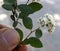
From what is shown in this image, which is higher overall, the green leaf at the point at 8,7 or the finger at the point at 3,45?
the green leaf at the point at 8,7

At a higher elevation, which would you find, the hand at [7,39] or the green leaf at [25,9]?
the green leaf at [25,9]

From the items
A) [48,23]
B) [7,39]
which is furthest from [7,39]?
[48,23]

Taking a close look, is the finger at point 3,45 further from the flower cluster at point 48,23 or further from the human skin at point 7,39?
the flower cluster at point 48,23

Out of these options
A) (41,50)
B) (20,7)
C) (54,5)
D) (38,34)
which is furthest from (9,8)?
(54,5)

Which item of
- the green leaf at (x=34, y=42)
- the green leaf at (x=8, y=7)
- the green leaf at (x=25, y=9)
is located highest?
the green leaf at (x=8, y=7)

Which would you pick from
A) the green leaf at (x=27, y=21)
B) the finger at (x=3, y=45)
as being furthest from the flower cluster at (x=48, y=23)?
the finger at (x=3, y=45)

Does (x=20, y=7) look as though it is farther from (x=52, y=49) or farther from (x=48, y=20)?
(x=52, y=49)

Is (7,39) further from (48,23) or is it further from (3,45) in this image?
(48,23)

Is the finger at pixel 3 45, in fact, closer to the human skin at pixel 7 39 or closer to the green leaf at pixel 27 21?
the human skin at pixel 7 39

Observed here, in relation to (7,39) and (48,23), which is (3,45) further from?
(48,23)


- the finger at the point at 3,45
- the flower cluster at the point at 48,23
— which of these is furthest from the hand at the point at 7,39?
the flower cluster at the point at 48,23

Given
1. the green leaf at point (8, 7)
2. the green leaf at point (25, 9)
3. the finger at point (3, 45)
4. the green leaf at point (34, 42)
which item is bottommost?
the green leaf at point (34, 42)
